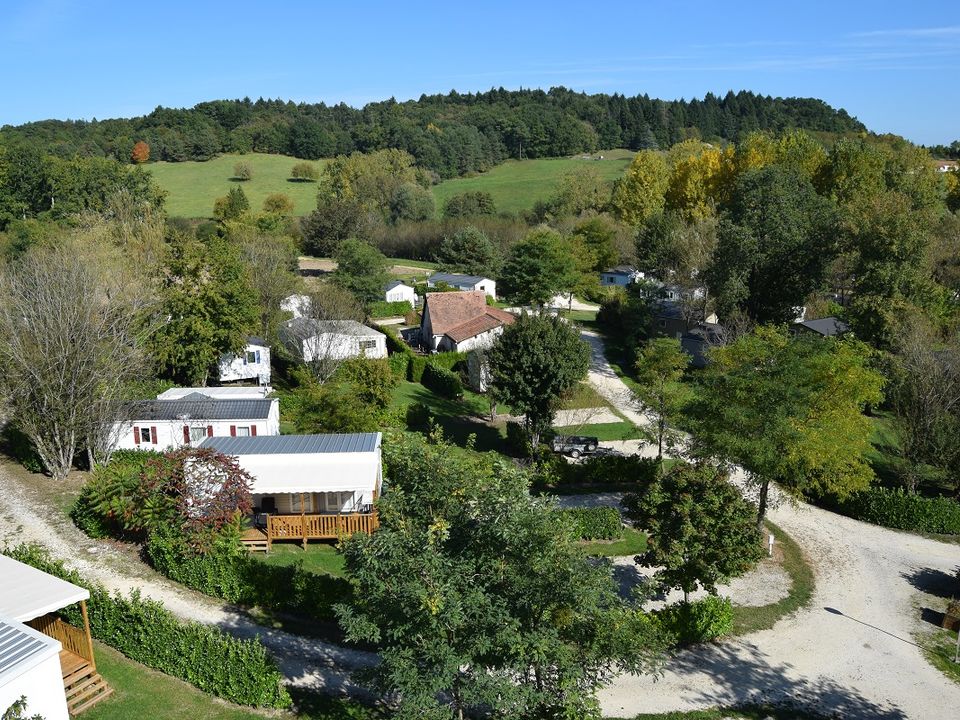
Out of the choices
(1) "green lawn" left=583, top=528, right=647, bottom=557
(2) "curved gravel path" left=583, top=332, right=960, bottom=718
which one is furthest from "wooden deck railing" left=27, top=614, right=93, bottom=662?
(1) "green lawn" left=583, top=528, right=647, bottom=557

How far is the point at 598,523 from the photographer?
929 inches

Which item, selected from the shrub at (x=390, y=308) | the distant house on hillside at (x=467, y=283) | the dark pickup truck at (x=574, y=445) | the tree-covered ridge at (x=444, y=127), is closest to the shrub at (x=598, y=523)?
the dark pickup truck at (x=574, y=445)

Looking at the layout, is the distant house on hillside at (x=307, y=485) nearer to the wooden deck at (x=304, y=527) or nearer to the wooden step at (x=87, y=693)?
the wooden deck at (x=304, y=527)

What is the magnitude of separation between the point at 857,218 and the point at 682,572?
102 ft

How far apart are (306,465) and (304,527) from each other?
1.85m

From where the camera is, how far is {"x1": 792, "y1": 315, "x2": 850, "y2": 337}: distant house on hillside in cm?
4213

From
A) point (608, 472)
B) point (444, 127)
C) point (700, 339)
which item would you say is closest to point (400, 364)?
point (608, 472)

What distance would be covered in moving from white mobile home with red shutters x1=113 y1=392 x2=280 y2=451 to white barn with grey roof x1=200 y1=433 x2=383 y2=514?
4.33 m

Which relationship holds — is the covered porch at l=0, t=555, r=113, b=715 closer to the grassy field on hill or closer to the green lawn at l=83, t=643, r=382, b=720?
the green lawn at l=83, t=643, r=382, b=720

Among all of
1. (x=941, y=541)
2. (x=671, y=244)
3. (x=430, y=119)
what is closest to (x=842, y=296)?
(x=671, y=244)

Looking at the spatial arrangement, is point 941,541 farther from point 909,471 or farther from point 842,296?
point 842,296

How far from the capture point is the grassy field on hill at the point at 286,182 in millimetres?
105375

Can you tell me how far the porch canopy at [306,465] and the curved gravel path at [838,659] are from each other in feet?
31.4

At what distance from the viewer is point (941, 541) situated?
81.7 feet
